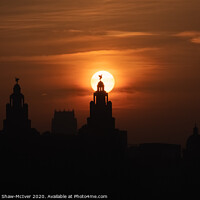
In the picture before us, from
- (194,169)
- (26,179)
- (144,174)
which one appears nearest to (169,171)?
(194,169)

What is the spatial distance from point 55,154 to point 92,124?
12.9 meters

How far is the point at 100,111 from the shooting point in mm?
164750

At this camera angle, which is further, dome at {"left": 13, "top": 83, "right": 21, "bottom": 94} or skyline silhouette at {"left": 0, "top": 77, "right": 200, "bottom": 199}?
dome at {"left": 13, "top": 83, "right": 21, "bottom": 94}

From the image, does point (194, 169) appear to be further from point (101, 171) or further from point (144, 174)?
point (101, 171)

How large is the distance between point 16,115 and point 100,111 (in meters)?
15.8

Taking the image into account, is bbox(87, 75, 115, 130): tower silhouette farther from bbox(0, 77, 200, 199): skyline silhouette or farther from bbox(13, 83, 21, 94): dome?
bbox(13, 83, 21, 94): dome

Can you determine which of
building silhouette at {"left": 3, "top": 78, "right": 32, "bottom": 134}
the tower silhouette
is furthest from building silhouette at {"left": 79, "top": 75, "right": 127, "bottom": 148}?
building silhouette at {"left": 3, "top": 78, "right": 32, "bottom": 134}

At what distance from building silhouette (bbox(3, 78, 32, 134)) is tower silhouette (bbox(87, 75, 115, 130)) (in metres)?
12.9

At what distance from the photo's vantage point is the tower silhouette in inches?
6422

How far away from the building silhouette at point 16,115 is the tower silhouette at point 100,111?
508 inches

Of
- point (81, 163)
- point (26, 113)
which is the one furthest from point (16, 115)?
point (81, 163)

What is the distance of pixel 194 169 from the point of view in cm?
19275

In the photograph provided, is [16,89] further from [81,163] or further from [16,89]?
[81,163]

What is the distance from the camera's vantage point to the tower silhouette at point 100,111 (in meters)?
163
